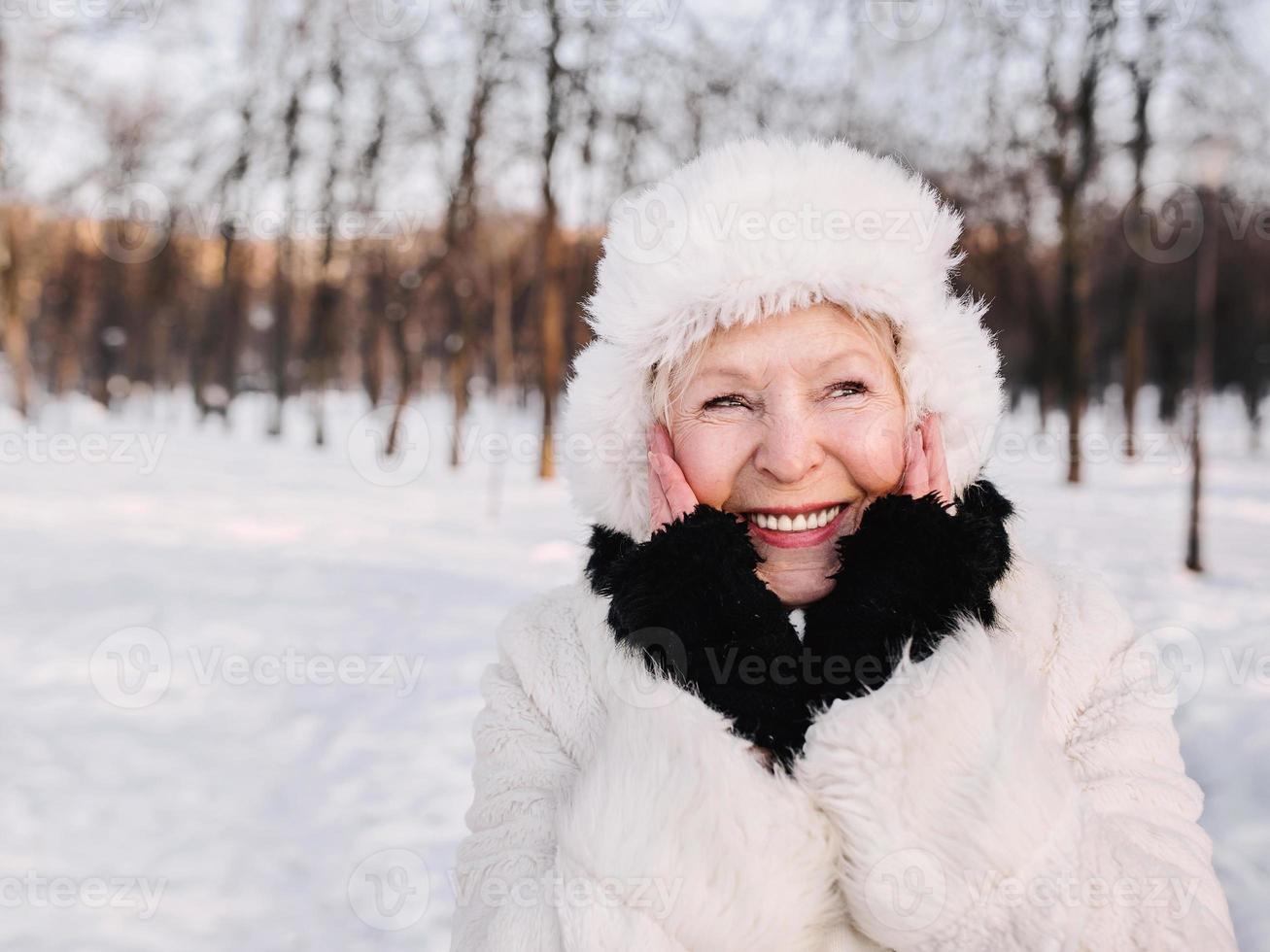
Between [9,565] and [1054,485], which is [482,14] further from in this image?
[1054,485]

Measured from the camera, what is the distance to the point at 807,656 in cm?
150

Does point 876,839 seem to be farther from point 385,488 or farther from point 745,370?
point 385,488

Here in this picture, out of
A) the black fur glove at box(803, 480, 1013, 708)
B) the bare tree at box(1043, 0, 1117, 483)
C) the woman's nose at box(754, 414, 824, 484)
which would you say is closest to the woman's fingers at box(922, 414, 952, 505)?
the black fur glove at box(803, 480, 1013, 708)

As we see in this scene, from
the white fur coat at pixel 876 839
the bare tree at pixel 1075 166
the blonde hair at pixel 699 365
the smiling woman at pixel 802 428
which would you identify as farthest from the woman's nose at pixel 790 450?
the bare tree at pixel 1075 166

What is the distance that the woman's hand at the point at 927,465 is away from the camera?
162 centimetres

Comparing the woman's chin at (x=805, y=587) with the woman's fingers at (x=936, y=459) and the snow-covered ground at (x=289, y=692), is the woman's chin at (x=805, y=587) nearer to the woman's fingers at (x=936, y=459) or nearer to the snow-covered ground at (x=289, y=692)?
the woman's fingers at (x=936, y=459)

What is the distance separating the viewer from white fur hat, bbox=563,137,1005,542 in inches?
64.4

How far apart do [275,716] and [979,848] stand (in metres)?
4.85

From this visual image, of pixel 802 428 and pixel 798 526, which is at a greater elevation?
pixel 802 428

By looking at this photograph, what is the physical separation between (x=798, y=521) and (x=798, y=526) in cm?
1

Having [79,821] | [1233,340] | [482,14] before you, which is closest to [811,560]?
[79,821]

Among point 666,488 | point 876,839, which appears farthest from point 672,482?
point 876,839

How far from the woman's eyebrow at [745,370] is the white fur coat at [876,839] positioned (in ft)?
1.71

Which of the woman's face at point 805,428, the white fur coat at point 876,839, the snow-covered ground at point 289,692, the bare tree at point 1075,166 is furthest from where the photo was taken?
the bare tree at point 1075,166
